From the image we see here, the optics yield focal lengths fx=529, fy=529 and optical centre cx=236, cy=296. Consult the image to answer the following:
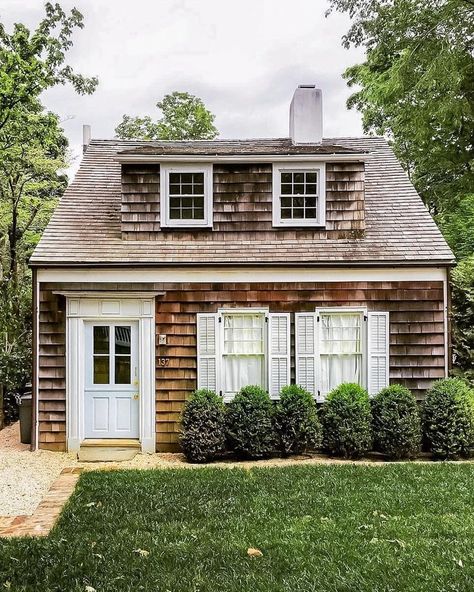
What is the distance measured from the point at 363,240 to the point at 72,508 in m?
6.57

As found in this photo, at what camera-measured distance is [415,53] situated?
36.9 ft

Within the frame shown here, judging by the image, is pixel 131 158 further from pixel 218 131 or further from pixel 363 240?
pixel 218 131

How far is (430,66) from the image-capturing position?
411 inches

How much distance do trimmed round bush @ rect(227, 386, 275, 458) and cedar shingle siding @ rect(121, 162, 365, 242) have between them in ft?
10.1

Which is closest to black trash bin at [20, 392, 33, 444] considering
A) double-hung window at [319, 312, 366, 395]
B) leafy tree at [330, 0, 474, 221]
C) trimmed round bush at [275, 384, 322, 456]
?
trimmed round bush at [275, 384, 322, 456]

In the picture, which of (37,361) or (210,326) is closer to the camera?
(37,361)

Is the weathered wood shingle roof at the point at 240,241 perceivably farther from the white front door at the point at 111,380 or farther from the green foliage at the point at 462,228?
the green foliage at the point at 462,228

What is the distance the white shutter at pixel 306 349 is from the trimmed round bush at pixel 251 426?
918mm

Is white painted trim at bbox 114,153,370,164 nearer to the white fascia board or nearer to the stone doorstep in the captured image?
the white fascia board

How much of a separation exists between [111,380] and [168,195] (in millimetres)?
3494

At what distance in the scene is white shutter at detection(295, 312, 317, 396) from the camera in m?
9.02

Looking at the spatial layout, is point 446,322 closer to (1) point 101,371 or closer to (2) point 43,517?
(1) point 101,371

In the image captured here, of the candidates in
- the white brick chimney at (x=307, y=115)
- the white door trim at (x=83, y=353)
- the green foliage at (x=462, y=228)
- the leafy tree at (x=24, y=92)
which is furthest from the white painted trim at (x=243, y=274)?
the green foliage at (x=462, y=228)

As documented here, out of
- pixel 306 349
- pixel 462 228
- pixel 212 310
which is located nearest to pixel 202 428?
pixel 212 310
